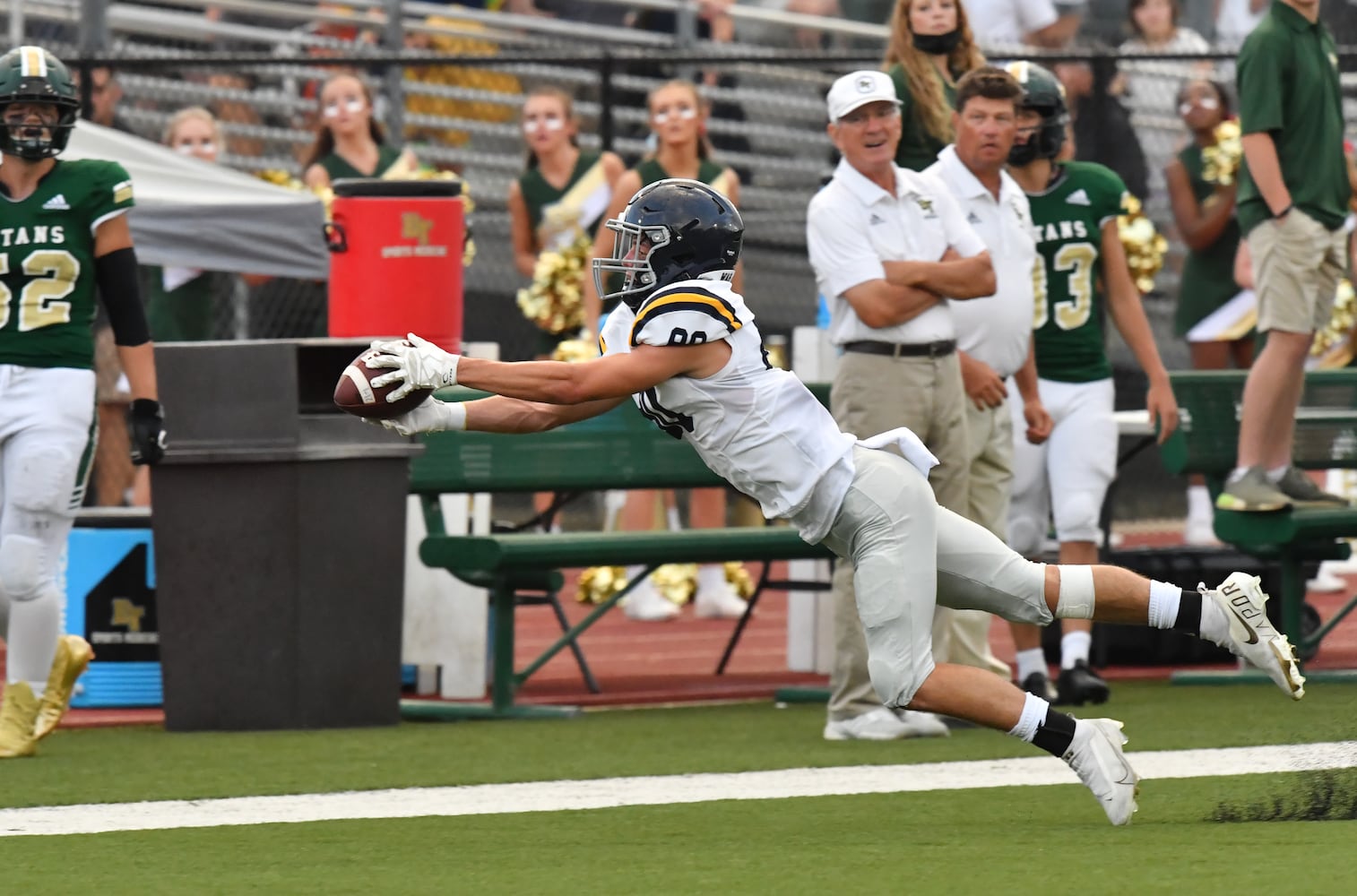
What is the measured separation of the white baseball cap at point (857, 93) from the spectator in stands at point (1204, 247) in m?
4.94

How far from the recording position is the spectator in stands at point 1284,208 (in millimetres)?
9039

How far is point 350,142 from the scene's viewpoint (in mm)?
11781

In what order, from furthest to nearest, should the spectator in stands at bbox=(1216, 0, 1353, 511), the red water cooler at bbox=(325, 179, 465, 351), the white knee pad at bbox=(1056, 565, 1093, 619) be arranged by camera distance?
the red water cooler at bbox=(325, 179, 465, 351), the spectator in stands at bbox=(1216, 0, 1353, 511), the white knee pad at bbox=(1056, 565, 1093, 619)

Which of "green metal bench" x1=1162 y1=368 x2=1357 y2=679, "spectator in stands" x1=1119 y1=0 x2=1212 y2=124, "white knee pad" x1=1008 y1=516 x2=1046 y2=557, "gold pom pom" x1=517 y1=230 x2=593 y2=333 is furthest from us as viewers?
"spectator in stands" x1=1119 y1=0 x2=1212 y2=124

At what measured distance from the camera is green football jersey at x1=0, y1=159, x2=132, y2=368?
7691 mm

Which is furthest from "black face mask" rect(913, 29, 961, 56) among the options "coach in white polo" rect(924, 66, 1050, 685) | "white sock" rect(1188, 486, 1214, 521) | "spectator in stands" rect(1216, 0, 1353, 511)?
"white sock" rect(1188, 486, 1214, 521)

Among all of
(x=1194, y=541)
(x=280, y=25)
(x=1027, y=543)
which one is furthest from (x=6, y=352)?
(x=280, y=25)

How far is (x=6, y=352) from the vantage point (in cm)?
768

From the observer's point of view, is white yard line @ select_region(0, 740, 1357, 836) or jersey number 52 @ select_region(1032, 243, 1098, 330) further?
jersey number 52 @ select_region(1032, 243, 1098, 330)

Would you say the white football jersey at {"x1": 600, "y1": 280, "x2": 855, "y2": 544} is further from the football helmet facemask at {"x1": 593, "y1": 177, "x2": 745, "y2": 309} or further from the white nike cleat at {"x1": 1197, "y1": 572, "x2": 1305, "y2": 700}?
the white nike cleat at {"x1": 1197, "y1": 572, "x2": 1305, "y2": 700}

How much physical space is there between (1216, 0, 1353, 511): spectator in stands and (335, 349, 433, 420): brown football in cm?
452

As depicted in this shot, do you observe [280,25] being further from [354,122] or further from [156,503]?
[156,503]

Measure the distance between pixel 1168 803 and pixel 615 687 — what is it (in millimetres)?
3638

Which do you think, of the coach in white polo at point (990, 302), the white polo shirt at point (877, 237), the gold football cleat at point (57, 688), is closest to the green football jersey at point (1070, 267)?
the coach in white polo at point (990, 302)
